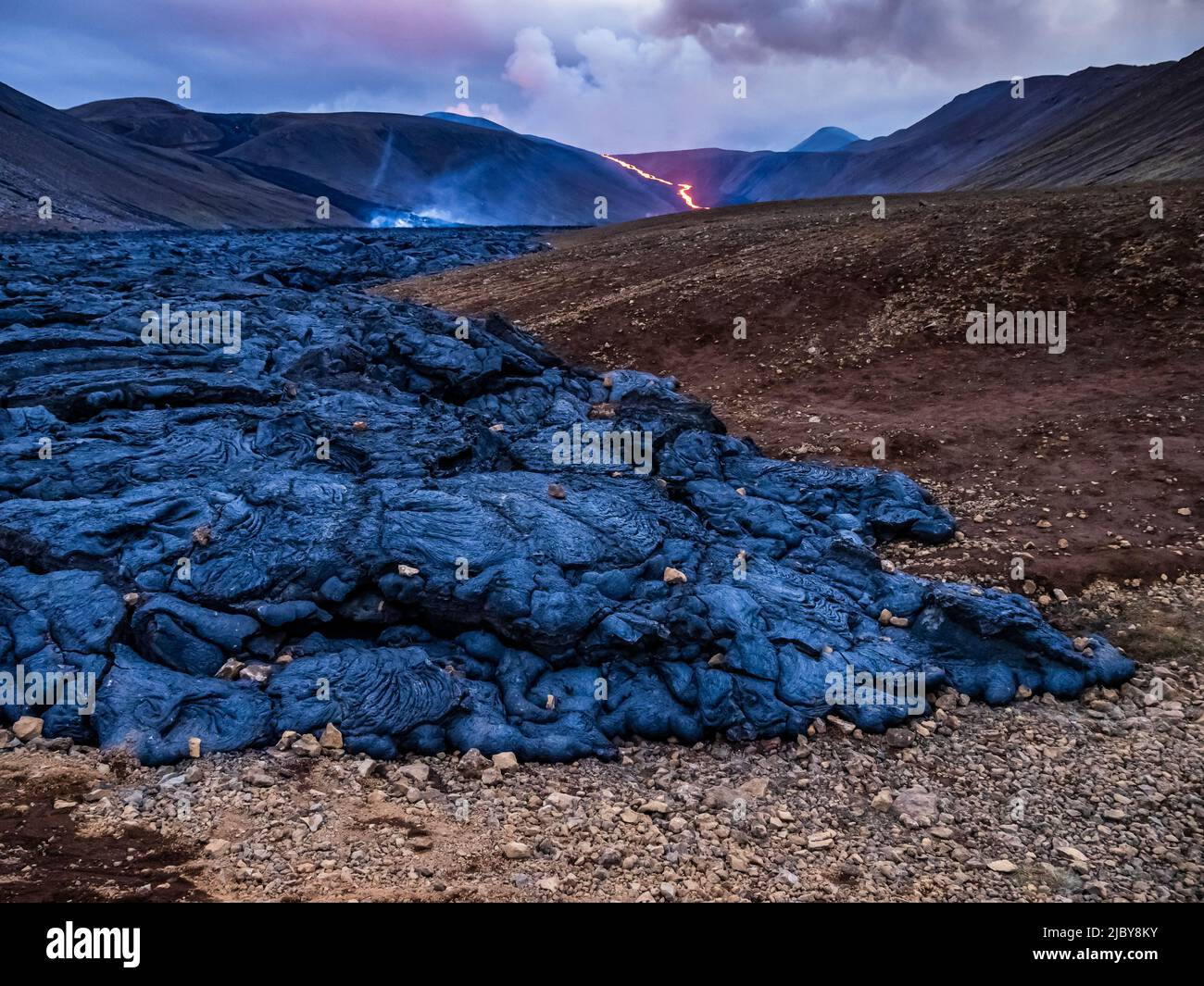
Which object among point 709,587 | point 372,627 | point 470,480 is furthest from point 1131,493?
point 372,627

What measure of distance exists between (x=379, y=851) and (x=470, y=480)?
19.5ft

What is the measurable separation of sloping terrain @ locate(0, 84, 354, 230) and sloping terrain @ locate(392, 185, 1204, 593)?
43.1 m

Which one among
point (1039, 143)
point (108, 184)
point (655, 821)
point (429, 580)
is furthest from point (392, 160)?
point (655, 821)

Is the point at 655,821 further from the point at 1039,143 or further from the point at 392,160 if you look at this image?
the point at 392,160

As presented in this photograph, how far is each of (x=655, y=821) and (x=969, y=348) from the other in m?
20.5

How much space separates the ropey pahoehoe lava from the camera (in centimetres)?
828

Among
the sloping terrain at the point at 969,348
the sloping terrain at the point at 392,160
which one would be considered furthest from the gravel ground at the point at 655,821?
the sloping terrain at the point at 392,160

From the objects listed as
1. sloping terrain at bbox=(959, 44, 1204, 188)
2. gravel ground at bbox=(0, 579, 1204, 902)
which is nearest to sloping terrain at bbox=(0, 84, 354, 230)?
gravel ground at bbox=(0, 579, 1204, 902)

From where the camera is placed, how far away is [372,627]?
9.41m

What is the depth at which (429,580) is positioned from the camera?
9.34m

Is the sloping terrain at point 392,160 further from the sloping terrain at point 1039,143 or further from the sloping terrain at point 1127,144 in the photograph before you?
the sloping terrain at point 1127,144

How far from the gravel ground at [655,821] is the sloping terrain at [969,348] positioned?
442 centimetres

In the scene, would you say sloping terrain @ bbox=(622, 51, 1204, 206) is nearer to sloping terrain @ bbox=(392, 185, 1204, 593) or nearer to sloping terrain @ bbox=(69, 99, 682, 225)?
sloping terrain @ bbox=(392, 185, 1204, 593)
